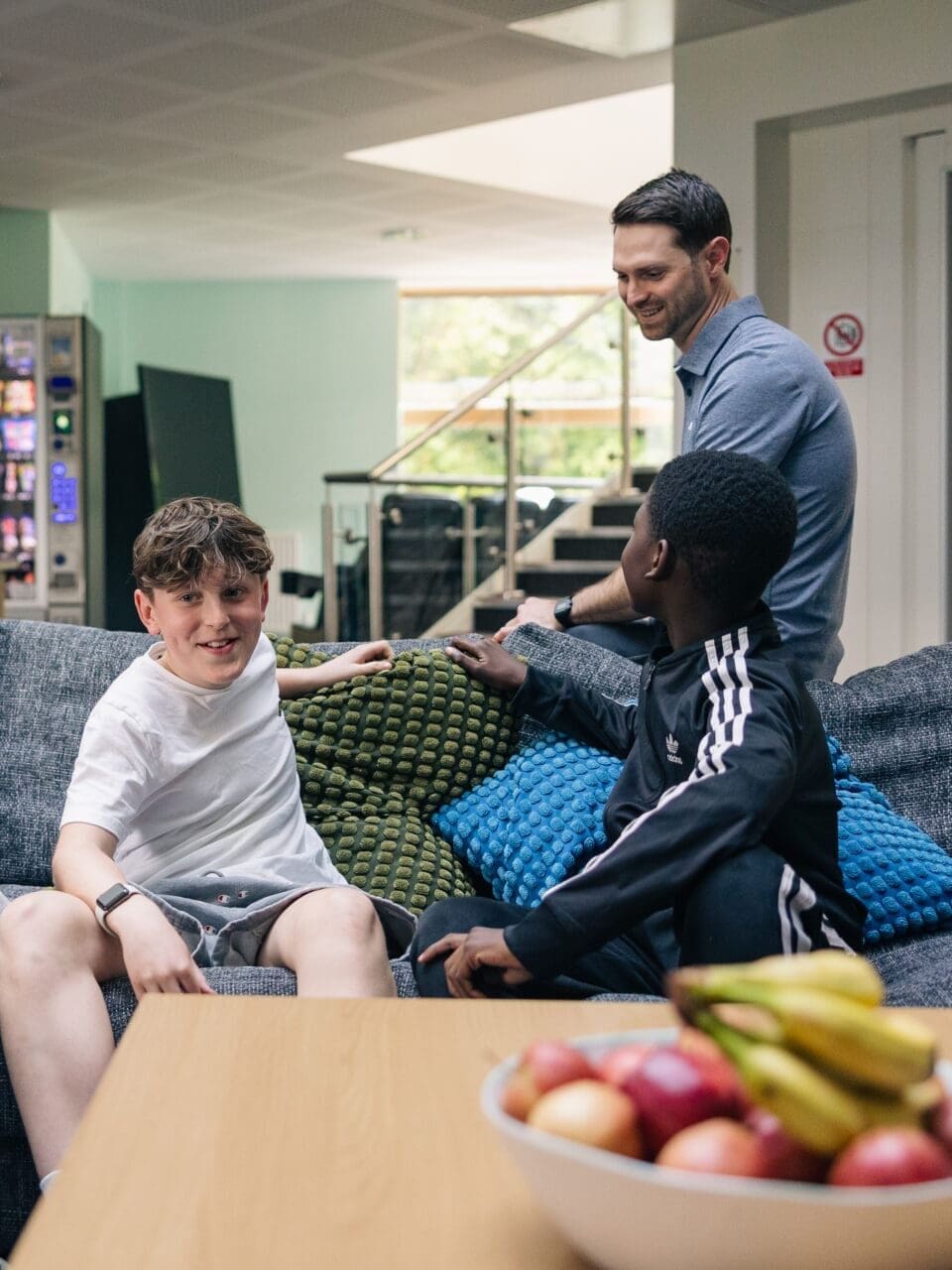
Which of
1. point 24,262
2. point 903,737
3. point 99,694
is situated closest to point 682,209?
point 903,737

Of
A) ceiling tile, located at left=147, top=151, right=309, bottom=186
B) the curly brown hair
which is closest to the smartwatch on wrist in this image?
the curly brown hair

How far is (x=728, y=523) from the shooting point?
69.5 inches

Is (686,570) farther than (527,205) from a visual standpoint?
No

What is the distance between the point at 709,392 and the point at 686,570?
32.3 inches

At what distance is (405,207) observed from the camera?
8.68 meters

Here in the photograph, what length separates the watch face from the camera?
1.70 meters

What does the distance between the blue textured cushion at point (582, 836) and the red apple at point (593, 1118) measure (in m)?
1.33

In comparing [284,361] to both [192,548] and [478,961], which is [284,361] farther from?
[478,961]


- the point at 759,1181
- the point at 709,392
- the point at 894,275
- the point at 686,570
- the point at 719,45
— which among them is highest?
the point at 719,45

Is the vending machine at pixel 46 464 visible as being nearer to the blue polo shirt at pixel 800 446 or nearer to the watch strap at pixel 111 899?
the blue polo shirt at pixel 800 446

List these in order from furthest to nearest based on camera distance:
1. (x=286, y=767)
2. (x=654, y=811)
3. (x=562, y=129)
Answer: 1. (x=562, y=129)
2. (x=286, y=767)
3. (x=654, y=811)

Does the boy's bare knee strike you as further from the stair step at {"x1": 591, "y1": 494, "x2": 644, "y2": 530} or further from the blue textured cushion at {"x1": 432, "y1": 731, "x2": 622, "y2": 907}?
the stair step at {"x1": 591, "y1": 494, "x2": 644, "y2": 530}

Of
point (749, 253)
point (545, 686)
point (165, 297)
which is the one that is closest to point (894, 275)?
point (749, 253)

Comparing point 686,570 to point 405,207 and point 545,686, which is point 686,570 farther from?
point 405,207
